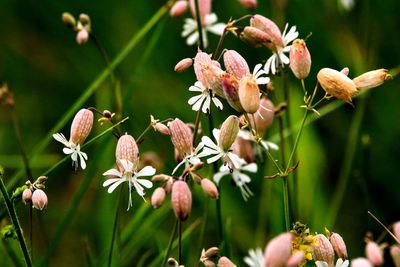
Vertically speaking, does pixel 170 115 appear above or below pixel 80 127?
below

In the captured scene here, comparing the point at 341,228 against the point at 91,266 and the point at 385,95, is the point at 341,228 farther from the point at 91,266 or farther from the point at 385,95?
the point at 91,266

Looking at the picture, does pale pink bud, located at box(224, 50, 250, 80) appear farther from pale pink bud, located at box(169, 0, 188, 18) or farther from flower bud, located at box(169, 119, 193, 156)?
pale pink bud, located at box(169, 0, 188, 18)

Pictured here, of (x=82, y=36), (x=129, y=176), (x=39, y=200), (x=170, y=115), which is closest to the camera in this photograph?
(x=39, y=200)

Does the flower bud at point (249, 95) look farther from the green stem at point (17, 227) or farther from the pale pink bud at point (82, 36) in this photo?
the pale pink bud at point (82, 36)

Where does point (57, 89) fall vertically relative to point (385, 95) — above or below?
above

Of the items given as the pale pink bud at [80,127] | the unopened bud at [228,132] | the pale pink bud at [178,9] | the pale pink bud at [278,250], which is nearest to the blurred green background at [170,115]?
the pale pink bud at [178,9]

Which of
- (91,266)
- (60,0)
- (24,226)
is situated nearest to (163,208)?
(91,266)

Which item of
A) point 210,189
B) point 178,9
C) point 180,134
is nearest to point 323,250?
point 210,189

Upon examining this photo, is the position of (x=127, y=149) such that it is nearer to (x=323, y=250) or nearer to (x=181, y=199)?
(x=181, y=199)
